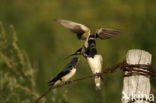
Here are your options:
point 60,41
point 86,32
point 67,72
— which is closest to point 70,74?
point 67,72

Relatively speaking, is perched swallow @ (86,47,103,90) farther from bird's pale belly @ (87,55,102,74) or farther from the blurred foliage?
the blurred foliage

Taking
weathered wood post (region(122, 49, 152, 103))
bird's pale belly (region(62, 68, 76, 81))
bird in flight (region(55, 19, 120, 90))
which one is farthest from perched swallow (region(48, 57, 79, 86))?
weathered wood post (region(122, 49, 152, 103))

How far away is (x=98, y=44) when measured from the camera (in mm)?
14859

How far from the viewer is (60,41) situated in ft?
43.1

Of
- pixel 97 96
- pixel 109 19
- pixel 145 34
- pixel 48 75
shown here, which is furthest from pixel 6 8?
pixel 97 96

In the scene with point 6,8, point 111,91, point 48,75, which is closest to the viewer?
point 111,91

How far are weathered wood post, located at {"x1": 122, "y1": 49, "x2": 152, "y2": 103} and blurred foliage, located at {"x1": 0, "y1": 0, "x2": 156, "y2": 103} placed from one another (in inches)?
75.7

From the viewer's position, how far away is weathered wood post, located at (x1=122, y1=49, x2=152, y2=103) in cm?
350

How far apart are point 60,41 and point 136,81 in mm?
9672

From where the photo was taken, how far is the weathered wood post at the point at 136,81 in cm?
350

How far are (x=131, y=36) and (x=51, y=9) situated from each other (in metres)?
10.3

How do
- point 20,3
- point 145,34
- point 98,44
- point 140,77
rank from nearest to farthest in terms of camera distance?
→ point 140,77 → point 145,34 → point 98,44 → point 20,3

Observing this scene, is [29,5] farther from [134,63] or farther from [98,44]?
[134,63]

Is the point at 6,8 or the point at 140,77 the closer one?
the point at 140,77
